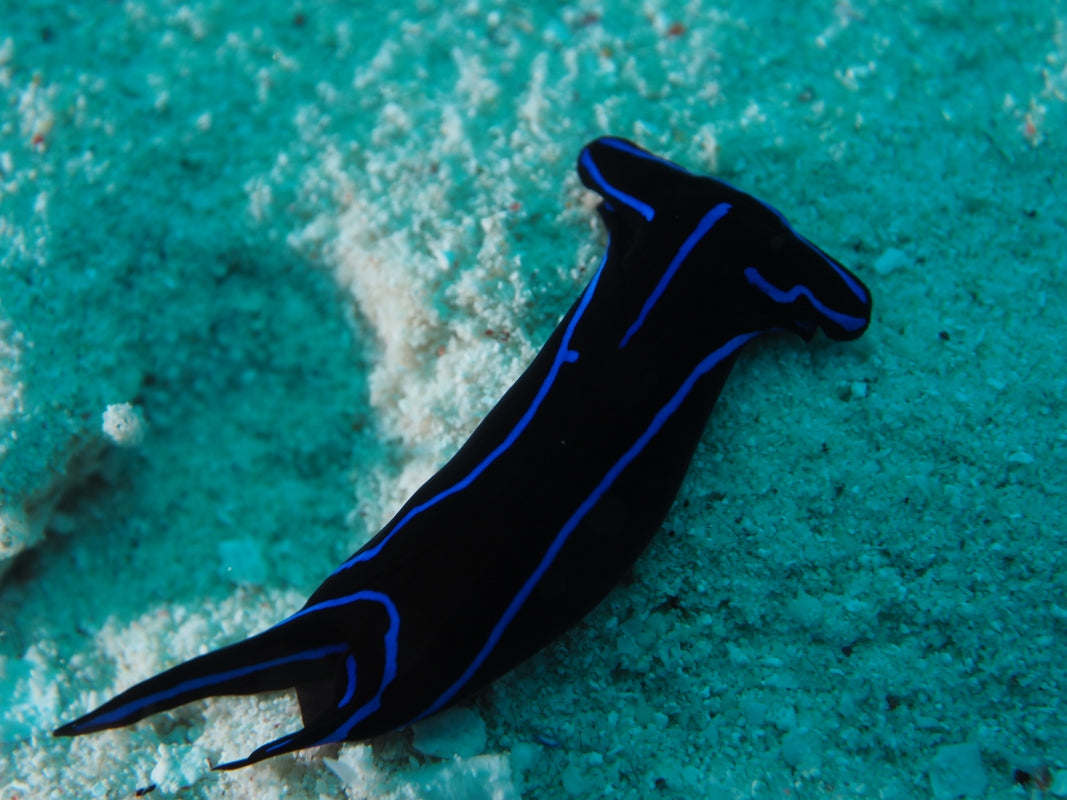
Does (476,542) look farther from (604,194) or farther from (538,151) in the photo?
(538,151)

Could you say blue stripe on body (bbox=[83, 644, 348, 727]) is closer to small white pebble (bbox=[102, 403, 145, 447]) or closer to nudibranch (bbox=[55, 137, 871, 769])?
nudibranch (bbox=[55, 137, 871, 769])

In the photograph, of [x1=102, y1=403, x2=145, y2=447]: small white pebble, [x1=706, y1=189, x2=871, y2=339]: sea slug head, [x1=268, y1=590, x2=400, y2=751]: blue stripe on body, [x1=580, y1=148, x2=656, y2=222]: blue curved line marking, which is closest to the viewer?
[x1=268, y1=590, x2=400, y2=751]: blue stripe on body

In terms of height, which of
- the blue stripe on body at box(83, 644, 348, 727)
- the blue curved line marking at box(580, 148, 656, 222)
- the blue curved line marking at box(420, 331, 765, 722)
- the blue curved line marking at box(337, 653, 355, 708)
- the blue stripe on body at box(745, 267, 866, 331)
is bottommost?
the blue stripe on body at box(83, 644, 348, 727)

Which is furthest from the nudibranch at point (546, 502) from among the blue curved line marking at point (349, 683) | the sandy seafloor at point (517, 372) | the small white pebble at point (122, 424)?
the small white pebble at point (122, 424)

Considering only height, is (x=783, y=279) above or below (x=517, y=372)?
above

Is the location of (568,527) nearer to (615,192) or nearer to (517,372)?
(517,372)

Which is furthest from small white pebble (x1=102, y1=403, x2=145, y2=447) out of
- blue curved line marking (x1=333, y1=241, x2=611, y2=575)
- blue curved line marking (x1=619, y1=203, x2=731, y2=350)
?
blue curved line marking (x1=619, y1=203, x2=731, y2=350)

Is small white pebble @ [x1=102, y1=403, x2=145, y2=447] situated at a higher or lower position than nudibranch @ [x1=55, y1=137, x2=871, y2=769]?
lower

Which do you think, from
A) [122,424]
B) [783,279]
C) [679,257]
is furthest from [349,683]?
[783,279]
